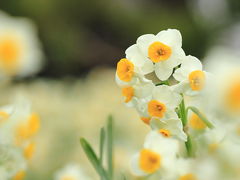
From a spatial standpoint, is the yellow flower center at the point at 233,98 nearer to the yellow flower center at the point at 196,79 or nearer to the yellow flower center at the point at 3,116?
the yellow flower center at the point at 196,79

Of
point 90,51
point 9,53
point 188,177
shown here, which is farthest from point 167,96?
point 90,51

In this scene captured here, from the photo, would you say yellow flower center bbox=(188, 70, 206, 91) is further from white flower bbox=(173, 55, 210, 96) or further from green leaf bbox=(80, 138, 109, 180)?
green leaf bbox=(80, 138, 109, 180)

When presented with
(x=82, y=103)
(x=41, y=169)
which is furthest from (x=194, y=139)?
(x=82, y=103)

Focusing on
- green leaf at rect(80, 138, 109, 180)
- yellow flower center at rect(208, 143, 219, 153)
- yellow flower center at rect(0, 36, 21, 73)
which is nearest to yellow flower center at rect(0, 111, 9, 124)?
green leaf at rect(80, 138, 109, 180)

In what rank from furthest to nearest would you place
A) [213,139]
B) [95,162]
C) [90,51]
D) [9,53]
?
[90,51], [9,53], [95,162], [213,139]

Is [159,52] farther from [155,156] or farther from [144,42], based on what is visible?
[155,156]

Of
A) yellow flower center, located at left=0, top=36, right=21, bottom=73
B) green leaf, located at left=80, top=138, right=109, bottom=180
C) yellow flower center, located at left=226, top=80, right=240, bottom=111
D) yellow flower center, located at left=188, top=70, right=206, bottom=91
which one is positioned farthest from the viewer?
yellow flower center, located at left=0, top=36, right=21, bottom=73

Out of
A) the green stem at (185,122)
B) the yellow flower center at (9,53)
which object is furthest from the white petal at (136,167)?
the yellow flower center at (9,53)

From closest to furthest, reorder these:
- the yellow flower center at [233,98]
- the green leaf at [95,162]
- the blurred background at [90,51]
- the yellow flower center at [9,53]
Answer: the yellow flower center at [233,98], the green leaf at [95,162], the blurred background at [90,51], the yellow flower center at [9,53]
